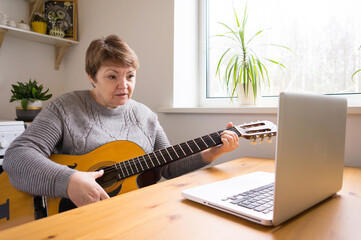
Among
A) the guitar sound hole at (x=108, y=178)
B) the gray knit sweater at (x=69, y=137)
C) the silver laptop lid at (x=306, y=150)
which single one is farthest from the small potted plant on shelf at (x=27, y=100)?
the silver laptop lid at (x=306, y=150)

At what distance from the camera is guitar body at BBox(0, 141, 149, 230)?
1021mm

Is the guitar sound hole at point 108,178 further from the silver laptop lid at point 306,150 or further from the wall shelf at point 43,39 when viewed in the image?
the wall shelf at point 43,39

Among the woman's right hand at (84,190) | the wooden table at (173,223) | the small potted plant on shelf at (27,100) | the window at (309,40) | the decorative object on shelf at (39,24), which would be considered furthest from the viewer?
the decorative object on shelf at (39,24)

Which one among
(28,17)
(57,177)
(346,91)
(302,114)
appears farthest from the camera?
(28,17)

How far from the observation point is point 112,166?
3.63 ft

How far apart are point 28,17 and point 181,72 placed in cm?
160

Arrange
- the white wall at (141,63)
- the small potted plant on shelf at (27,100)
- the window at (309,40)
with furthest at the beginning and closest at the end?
1. the small potted plant on shelf at (27,100)
2. the white wall at (141,63)
3. the window at (309,40)

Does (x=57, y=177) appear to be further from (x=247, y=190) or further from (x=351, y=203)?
(x=351, y=203)

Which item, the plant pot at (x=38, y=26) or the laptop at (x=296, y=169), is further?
the plant pot at (x=38, y=26)

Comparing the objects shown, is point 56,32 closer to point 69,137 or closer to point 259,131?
point 69,137

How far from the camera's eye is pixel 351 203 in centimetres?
69

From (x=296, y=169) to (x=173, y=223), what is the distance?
0.27 m

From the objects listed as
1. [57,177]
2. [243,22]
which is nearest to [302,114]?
[57,177]

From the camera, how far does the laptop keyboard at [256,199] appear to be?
1.93ft
